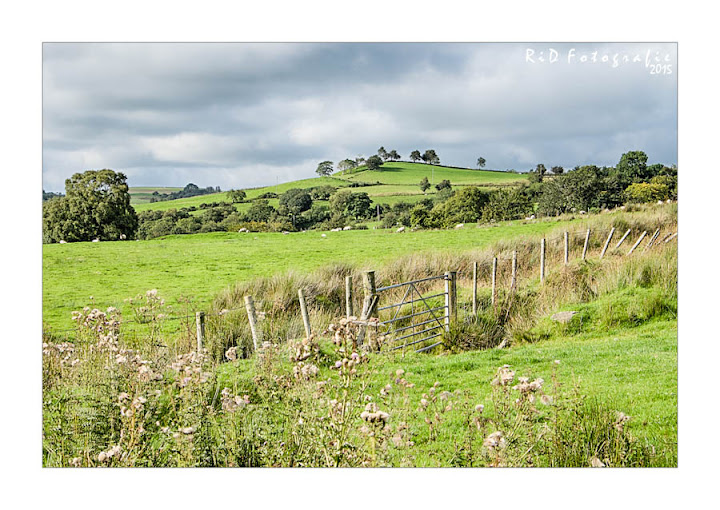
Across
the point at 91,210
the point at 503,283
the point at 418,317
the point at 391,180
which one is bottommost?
the point at 418,317

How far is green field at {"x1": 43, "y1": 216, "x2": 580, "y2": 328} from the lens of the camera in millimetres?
5559

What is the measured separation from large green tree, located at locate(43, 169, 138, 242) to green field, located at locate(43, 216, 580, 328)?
165 mm

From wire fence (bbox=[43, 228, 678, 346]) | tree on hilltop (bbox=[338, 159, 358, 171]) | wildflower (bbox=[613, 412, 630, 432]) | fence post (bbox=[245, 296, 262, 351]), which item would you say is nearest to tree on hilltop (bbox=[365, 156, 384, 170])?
tree on hilltop (bbox=[338, 159, 358, 171])

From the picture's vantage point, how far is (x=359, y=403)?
363cm

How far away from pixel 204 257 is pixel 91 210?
6.39 feet

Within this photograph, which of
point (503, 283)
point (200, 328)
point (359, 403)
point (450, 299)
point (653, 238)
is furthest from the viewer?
point (503, 283)

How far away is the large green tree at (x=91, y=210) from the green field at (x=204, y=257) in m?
0.17

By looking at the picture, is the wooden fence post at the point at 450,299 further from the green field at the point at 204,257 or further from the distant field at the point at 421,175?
the distant field at the point at 421,175

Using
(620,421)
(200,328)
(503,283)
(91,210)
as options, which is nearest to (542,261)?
(503,283)

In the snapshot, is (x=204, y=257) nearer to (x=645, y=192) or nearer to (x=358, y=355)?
(x=358, y=355)

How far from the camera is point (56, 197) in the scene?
16.8 feet

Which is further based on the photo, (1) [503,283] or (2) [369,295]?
(1) [503,283]
